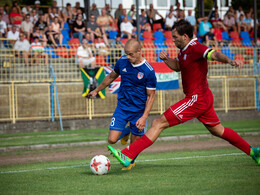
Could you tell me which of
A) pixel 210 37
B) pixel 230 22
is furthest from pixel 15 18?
pixel 230 22

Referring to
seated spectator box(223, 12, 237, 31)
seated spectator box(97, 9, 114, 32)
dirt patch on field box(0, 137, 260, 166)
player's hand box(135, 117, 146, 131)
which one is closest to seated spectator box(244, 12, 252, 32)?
seated spectator box(223, 12, 237, 31)

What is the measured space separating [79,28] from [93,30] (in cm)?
71

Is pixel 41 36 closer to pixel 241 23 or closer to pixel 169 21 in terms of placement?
pixel 169 21

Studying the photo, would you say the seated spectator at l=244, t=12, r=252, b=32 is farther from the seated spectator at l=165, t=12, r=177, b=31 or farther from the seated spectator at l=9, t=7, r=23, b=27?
the seated spectator at l=9, t=7, r=23, b=27

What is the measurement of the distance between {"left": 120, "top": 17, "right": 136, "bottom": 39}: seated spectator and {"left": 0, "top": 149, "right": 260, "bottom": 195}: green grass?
14900 millimetres

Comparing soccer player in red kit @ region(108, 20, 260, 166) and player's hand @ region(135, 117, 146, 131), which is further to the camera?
player's hand @ region(135, 117, 146, 131)

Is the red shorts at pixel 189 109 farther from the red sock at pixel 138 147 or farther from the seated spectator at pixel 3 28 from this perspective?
the seated spectator at pixel 3 28

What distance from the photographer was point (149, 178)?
7258mm

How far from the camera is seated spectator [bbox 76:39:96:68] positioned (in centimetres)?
2047

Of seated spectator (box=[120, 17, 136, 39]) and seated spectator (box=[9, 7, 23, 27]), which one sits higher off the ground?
seated spectator (box=[9, 7, 23, 27])

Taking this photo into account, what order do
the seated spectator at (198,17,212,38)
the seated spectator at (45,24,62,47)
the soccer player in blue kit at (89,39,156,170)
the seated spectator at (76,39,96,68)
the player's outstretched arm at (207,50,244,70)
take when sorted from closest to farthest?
the player's outstretched arm at (207,50,244,70) → the soccer player in blue kit at (89,39,156,170) → the seated spectator at (76,39,96,68) → the seated spectator at (45,24,62,47) → the seated spectator at (198,17,212,38)

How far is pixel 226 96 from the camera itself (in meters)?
22.9

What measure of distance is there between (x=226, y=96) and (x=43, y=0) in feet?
63.8

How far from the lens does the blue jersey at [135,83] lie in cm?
834
